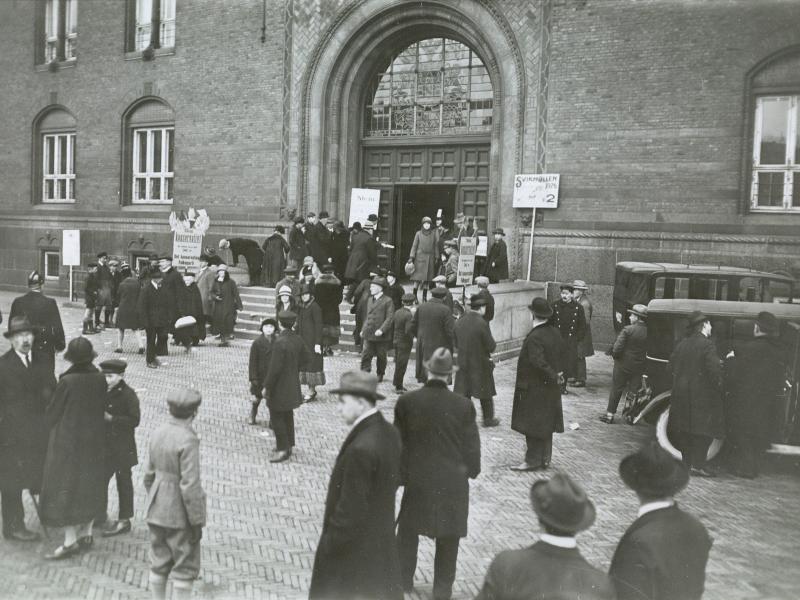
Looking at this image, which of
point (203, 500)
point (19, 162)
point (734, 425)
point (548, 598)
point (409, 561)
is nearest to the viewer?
point (548, 598)

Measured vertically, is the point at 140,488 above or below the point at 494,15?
below

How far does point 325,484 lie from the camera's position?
7.77 m

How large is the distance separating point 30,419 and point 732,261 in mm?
13955

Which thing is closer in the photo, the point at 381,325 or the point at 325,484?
the point at 325,484

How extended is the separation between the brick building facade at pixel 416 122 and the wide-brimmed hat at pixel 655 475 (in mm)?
13882

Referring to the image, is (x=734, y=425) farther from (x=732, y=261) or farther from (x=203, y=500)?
(x=732, y=261)

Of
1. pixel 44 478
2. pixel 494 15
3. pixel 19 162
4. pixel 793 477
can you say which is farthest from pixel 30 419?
pixel 19 162

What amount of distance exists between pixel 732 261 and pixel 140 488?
1283cm

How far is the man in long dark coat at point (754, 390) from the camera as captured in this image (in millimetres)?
8242

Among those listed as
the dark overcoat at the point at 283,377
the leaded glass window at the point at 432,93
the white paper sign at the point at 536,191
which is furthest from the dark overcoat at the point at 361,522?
the leaded glass window at the point at 432,93

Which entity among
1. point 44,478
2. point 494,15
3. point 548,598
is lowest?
point 44,478

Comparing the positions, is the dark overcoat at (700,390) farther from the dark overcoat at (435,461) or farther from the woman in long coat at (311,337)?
the woman in long coat at (311,337)

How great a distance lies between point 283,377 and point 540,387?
107 inches

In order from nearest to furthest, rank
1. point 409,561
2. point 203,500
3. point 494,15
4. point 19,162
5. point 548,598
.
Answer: point 548,598, point 203,500, point 409,561, point 494,15, point 19,162
